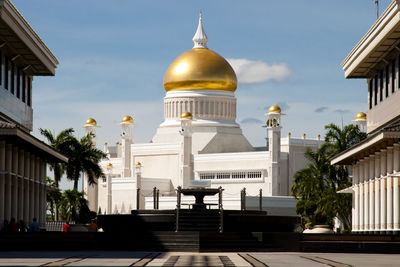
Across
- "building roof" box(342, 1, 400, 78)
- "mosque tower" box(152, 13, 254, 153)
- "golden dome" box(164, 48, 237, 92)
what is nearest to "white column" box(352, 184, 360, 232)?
"building roof" box(342, 1, 400, 78)

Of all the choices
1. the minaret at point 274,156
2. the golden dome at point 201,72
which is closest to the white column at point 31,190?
the minaret at point 274,156

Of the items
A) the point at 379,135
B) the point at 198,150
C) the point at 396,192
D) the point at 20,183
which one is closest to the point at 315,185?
the point at 396,192

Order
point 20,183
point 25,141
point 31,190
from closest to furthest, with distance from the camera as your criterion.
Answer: point 25,141, point 20,183, point 31,190

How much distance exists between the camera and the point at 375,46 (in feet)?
141

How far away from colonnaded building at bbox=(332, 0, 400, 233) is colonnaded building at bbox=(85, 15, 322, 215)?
132ft

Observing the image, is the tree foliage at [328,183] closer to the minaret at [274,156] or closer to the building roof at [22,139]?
the minaret at [274,156]

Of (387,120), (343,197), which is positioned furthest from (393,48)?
(343,197)

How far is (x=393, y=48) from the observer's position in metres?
43.2

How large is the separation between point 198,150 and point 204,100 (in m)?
5.61

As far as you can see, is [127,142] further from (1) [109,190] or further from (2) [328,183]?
(2) [328,183]

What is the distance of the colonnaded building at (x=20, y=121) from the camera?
127 feet

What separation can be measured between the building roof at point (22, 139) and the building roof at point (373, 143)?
553 inches

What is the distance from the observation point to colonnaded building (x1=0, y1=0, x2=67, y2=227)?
38844 millimetres

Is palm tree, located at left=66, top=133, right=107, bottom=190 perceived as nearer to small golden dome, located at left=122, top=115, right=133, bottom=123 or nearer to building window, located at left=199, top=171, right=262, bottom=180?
building window, located at left=199, top=171, right=262, bottom=180
